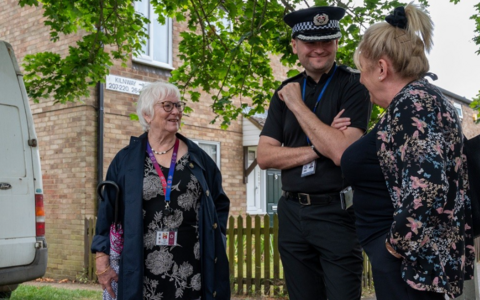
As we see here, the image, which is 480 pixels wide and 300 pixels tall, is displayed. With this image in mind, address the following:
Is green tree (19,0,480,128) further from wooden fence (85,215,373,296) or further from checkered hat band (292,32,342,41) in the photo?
checkered hat band (292,32,342,41)

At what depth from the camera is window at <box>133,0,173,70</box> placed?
12.6 m

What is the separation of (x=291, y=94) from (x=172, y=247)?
1.28 metres

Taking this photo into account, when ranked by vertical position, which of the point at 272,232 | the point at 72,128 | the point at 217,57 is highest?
the point at 217,57

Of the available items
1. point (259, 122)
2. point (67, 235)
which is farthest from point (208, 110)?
point (67, 235)

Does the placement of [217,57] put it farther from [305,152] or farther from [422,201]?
[422,201]

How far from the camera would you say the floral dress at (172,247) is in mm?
3604

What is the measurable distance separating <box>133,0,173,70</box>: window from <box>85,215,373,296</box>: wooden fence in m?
4.88

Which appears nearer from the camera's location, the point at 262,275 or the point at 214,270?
the point at 214,270

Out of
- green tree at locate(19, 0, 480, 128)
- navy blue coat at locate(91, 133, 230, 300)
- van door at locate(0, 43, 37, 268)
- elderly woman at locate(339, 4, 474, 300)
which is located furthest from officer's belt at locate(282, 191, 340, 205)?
van door at locate(0, 43, 37, 268)

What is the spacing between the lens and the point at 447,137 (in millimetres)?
2250

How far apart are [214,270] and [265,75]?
5.28m

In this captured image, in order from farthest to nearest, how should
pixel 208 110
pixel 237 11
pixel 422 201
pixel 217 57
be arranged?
pixel 208 110 < pixel 217 57 < pixel 237 11 < pixel 422 201

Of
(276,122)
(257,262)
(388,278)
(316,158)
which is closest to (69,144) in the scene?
(257,262)

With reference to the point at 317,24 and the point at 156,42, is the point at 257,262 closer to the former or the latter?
the point at 156,42
